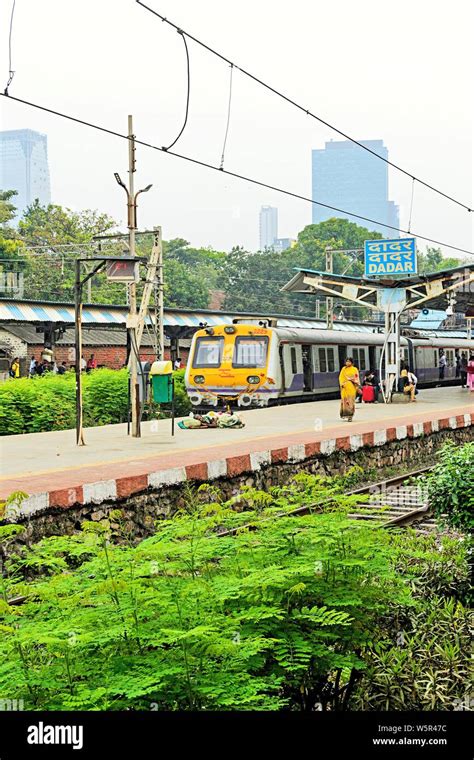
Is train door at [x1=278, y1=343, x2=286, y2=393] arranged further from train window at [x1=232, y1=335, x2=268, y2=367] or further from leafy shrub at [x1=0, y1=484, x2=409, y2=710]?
leafy shrub at [x1=0, y1=484, x2=409, y2=710]

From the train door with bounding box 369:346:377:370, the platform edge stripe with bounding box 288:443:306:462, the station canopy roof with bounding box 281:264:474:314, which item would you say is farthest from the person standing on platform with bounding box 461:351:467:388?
the platform edge stripe with bounding box 288:443:306:462

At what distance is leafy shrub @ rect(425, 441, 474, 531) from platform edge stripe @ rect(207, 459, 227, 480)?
371cm

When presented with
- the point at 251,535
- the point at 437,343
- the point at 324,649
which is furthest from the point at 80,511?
the point at 437,343

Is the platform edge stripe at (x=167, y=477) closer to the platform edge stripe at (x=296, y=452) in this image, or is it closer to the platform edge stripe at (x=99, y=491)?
the platform edge stripe at (x=99, y=491)

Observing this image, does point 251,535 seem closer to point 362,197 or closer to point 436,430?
point 436,430

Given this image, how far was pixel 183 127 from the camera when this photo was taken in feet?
36.4

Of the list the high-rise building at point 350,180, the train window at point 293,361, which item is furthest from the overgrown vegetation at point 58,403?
the high-rise building at point 350,180

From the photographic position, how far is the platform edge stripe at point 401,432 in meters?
14.8

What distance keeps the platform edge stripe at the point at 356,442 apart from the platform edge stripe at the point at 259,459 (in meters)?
2.40

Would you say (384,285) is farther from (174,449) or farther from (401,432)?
(174,449)

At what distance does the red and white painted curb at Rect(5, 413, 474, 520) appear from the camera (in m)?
7.87

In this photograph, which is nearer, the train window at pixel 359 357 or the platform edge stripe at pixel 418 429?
the platform edge stripe at pixel 418 429

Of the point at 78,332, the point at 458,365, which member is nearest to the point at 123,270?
the point at 78,332
